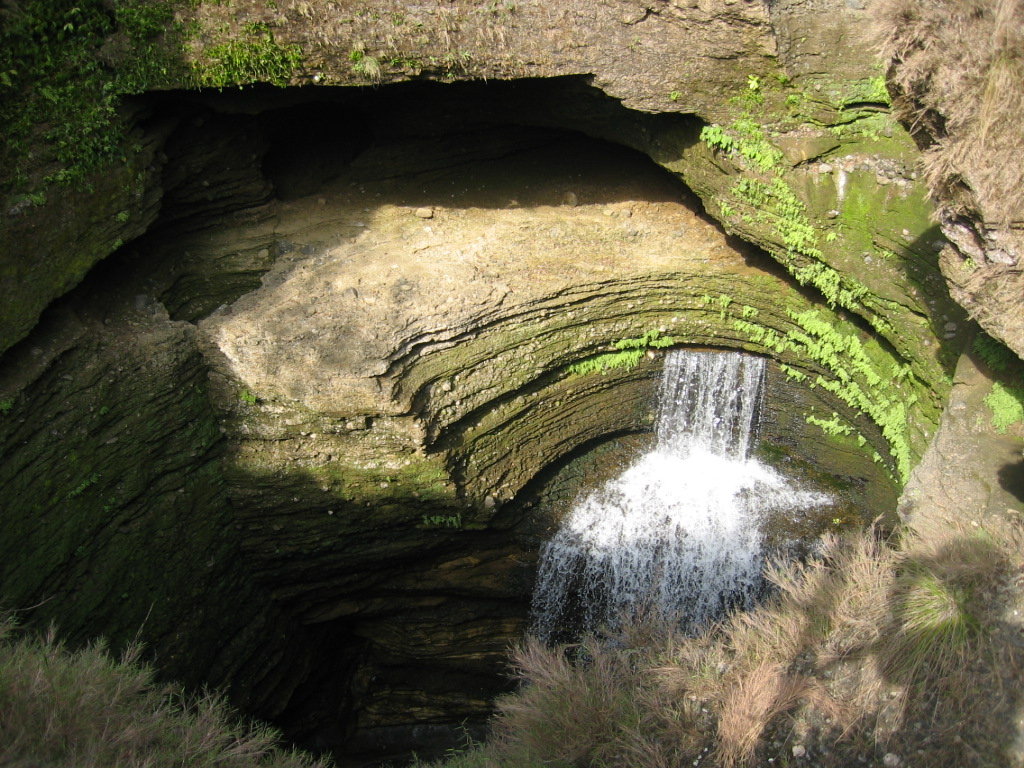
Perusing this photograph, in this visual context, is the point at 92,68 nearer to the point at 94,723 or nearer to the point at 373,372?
the point at 373,372

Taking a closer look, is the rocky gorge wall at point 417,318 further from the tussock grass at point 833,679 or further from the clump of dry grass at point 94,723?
the tussock grass at point 833,679

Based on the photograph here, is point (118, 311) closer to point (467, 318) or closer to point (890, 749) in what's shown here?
point (467, 318)

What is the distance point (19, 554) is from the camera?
564 cm

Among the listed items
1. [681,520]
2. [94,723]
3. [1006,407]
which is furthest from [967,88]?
[94,723]

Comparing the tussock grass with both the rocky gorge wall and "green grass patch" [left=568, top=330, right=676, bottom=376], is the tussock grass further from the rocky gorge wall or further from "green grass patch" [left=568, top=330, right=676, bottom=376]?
"green grass patch" [left=568, top=330, right=676, bottom=376]

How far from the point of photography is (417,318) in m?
6.70

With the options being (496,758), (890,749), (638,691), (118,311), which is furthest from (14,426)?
(890,749)

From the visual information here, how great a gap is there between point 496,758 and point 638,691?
120 centimetres

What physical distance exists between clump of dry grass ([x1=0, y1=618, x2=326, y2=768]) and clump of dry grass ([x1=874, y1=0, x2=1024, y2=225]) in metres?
6.05

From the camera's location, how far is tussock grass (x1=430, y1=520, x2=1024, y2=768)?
374 centimetres

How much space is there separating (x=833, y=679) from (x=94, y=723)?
15.3ft

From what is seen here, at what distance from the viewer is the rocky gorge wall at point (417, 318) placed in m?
6.10

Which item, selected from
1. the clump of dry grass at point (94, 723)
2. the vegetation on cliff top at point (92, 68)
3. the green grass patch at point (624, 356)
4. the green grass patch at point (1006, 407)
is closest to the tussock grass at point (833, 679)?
the green grass patch at point (1006, 407)

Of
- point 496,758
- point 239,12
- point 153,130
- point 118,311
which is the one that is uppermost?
point 239,12
